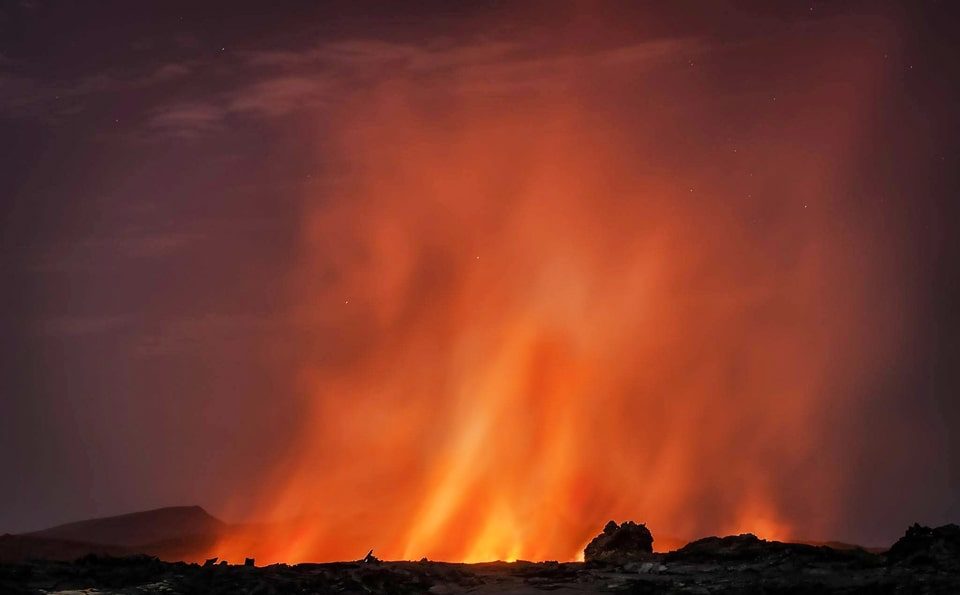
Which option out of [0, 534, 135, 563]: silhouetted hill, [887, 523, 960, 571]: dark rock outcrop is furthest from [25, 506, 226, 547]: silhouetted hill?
[887, 523, 960, 571]: dark rock outcrop

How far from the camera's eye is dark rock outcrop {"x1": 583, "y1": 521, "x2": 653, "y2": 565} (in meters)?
48.4

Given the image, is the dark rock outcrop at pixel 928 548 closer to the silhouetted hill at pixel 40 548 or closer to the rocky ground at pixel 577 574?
the rocky ground at pixel 577 574

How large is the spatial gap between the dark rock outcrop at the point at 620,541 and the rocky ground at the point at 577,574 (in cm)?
269

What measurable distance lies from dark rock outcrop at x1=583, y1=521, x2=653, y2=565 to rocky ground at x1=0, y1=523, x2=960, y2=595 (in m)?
2.69

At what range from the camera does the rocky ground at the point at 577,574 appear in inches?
1467

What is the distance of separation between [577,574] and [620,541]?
7.04 meters

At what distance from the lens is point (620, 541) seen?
48.9 metres

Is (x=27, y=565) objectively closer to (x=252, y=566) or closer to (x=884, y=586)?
(x=252, y=566)

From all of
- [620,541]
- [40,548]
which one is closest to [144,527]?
[40,548]

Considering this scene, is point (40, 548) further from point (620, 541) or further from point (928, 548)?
point (928, 548)

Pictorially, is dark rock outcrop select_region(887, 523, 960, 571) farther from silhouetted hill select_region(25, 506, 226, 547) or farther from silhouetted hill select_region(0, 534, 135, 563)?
silhouetted hill select_region(25, 506, 226, 547)

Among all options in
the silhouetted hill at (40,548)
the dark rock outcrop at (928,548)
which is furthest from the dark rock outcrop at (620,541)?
the silhouetted hill at (40,548)

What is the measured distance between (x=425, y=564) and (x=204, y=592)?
8834 mm

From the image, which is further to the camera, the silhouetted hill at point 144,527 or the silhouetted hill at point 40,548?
the silhouetted hill at point 144,527
